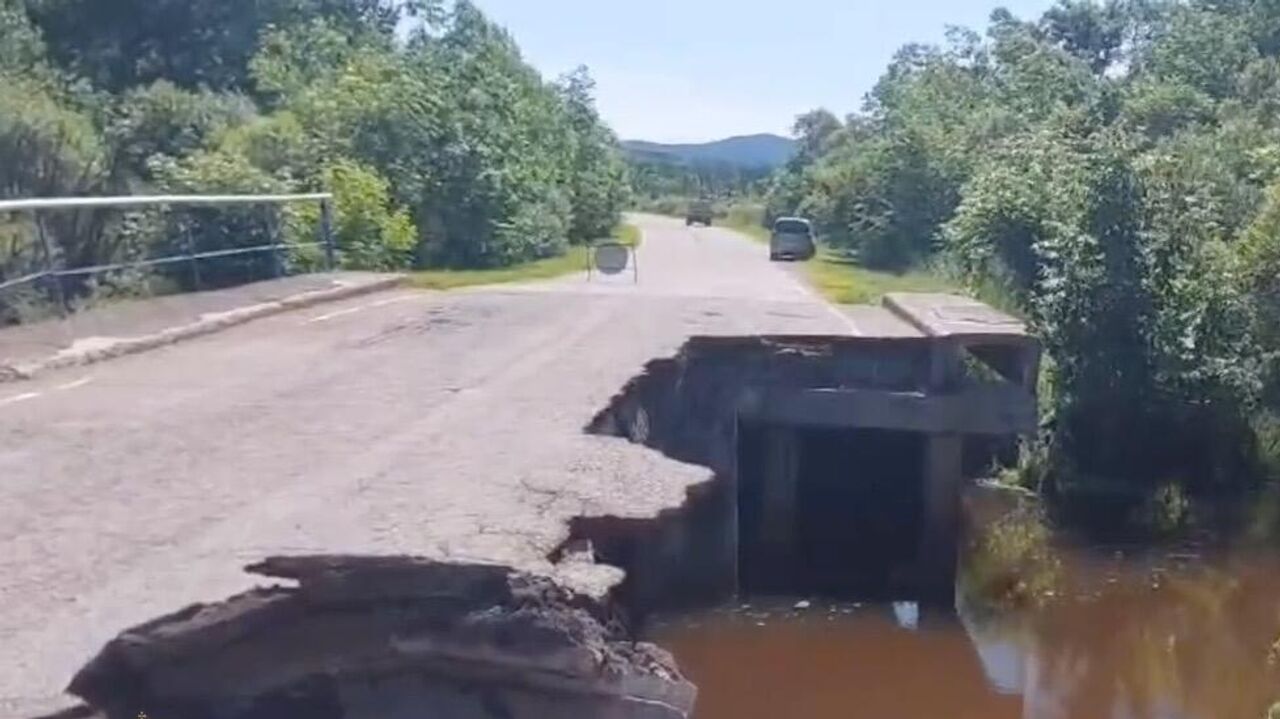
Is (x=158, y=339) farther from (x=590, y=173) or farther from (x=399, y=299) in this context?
(x=590, y=173)

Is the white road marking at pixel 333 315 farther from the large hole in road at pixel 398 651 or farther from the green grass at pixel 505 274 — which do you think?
the large hole in road at pixel 398 651

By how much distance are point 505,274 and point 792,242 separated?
52.4 feet

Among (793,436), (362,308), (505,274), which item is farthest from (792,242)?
(793,436)

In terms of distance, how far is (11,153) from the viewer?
25000 mm

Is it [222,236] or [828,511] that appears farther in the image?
[222,236]

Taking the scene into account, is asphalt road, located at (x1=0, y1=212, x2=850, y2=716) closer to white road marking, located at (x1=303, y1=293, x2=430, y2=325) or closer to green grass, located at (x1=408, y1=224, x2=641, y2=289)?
white road marking, located at (x1=303, y1=293, x2=430, y2=325)

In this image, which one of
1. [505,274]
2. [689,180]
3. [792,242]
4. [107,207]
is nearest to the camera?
[107,207]

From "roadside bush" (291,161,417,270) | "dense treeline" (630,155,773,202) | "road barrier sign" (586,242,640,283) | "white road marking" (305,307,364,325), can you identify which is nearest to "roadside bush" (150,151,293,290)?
"white road marking" (305,307,364,325)

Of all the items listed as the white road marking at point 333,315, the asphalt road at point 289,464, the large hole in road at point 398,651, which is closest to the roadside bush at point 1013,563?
the asphalt road at point 289,464

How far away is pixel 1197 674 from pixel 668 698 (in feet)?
30.4

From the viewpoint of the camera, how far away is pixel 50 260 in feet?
46.0

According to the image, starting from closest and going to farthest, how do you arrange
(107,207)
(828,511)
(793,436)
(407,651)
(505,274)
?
(407,651) → (107,207) → (793,436) → (828,511) → (505,274)

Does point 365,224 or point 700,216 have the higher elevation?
point 365,224

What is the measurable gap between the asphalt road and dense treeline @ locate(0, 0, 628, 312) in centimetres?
330
